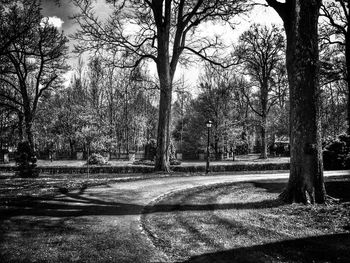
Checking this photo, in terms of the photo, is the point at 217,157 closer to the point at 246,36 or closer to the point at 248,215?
the point at 246,36

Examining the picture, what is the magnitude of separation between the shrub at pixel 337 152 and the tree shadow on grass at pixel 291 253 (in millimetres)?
17750

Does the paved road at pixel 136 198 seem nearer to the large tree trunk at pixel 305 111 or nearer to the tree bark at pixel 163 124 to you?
the tree bark at pixel 163 124

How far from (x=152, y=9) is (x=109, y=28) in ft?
10.2

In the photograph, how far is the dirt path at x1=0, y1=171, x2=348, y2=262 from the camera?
4.91 metres

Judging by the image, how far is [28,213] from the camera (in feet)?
24.4

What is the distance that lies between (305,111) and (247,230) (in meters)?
4.66

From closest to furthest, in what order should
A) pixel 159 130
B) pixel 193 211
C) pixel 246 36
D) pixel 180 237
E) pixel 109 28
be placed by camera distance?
pixel 180 237 → pixel 193 211 → pixel 109 28 → pixel 159 130 → pixel 246 36

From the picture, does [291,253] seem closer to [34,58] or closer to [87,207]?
[87,207]

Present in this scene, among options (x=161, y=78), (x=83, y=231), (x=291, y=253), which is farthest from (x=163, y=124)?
(x=291, y=253)

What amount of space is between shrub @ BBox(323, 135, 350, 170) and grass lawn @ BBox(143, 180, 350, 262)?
46.5 ft

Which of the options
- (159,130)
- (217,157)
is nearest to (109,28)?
(159,130)

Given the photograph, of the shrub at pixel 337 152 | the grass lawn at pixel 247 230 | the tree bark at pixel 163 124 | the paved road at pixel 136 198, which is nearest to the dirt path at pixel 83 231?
the paved road at pixel 136 198

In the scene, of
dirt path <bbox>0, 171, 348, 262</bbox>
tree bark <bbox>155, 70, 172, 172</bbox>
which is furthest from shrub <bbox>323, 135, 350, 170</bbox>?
dirt path <bbox>0, 171, 348, 262</bbox>

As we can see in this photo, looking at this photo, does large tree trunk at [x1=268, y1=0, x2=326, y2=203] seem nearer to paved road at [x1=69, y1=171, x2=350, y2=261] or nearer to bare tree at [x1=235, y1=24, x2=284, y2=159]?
paved road at [x1=69, y1=171, x2=350, y2=261]
